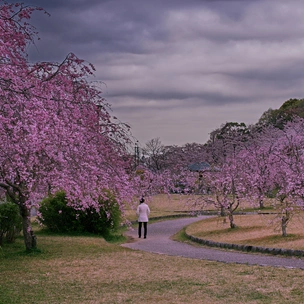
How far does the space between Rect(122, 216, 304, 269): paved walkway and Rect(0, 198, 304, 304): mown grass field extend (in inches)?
41.9

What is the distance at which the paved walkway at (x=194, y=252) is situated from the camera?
12089mm

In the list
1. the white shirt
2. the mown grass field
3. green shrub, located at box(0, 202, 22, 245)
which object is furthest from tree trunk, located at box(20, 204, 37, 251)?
the white shirt

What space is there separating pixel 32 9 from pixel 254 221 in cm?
1501

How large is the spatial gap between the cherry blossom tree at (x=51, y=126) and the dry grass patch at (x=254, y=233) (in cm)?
488

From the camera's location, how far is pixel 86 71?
34.1 ft

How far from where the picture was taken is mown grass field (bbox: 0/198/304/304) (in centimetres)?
816

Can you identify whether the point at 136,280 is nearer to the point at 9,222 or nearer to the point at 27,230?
the point at 27,230

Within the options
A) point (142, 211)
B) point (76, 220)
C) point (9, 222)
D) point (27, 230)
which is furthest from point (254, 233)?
point (9, 222)

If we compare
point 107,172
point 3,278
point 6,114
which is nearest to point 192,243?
point 107,172

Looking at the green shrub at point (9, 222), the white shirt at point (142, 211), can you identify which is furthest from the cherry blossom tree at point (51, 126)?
the white shirt at point (142, 211)

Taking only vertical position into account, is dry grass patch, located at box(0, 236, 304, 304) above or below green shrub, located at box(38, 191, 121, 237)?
below

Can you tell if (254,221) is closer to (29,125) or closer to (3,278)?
(3,278)

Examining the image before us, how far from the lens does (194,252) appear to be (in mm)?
15031

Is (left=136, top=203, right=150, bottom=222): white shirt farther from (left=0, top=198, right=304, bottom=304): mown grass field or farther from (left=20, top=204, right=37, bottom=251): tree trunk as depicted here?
(left=20, top=204, right=37, bottom=251): tree trunk
